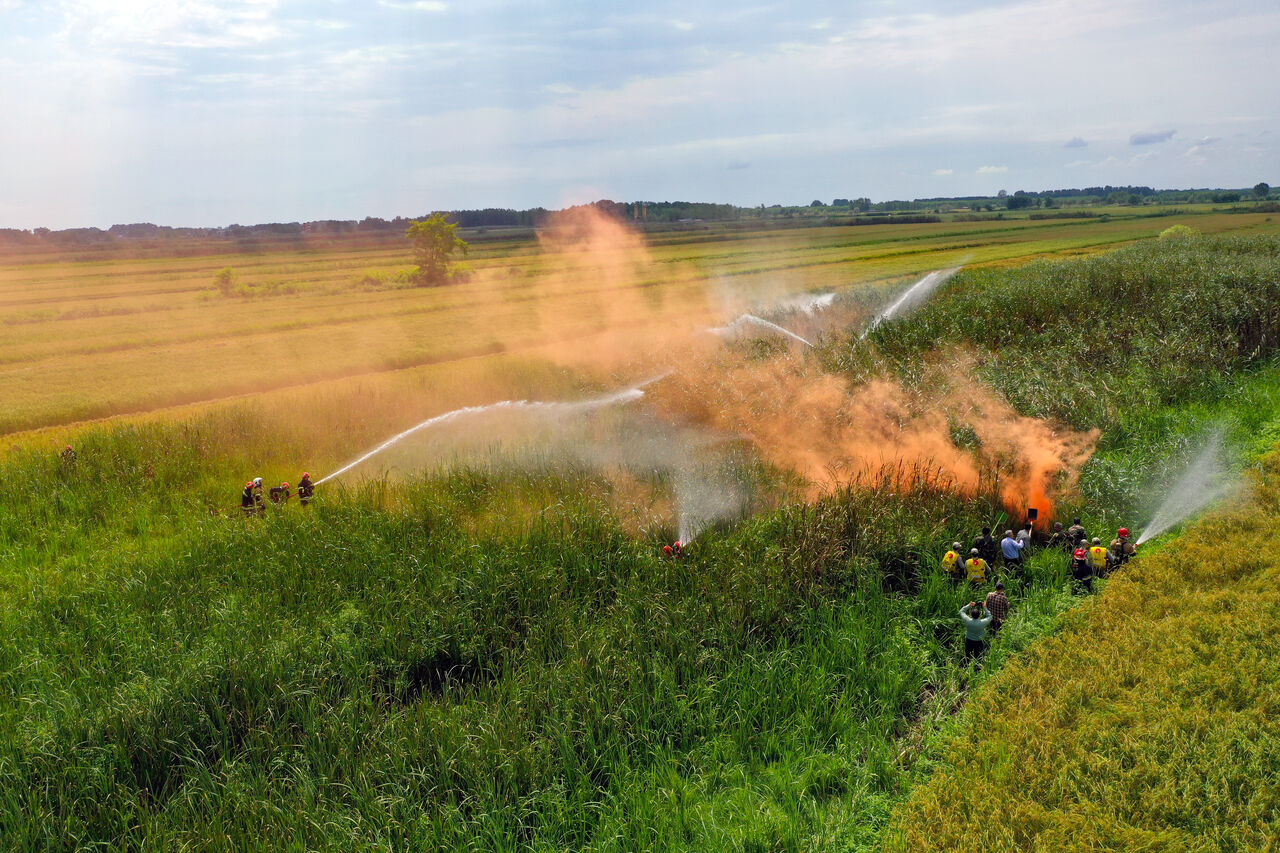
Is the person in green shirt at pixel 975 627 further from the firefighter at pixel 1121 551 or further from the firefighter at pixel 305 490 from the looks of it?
the firefighter at pixel 305 490

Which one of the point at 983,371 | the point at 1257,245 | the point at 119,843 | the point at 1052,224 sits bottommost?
the point at 119,843

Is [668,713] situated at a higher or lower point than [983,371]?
lower

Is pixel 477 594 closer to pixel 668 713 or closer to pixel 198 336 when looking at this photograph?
pixel 668 713

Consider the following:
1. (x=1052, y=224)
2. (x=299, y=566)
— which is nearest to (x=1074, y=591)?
(x=299, y=566)

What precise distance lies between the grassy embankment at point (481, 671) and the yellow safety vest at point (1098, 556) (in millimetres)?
550

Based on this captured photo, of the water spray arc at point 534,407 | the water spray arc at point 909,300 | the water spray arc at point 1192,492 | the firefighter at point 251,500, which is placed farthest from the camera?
the water spray arc at point 909,300

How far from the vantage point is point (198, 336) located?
122 ft

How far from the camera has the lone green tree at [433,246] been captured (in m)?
50.1

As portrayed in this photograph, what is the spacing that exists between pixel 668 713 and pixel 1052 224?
96820 millimetres

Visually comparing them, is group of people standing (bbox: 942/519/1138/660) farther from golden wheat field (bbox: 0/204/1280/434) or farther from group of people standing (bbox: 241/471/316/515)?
golden wheat field (bbox: 0/204/1280/434)

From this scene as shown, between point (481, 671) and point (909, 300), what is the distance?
26.3m

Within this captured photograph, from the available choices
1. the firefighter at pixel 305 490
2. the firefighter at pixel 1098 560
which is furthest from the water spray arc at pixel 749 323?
the firefighter at pixel 305 490

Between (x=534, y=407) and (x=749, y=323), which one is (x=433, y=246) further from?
(x=534, y=407)

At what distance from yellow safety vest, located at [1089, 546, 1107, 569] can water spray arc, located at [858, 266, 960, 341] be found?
1341 centimetres
